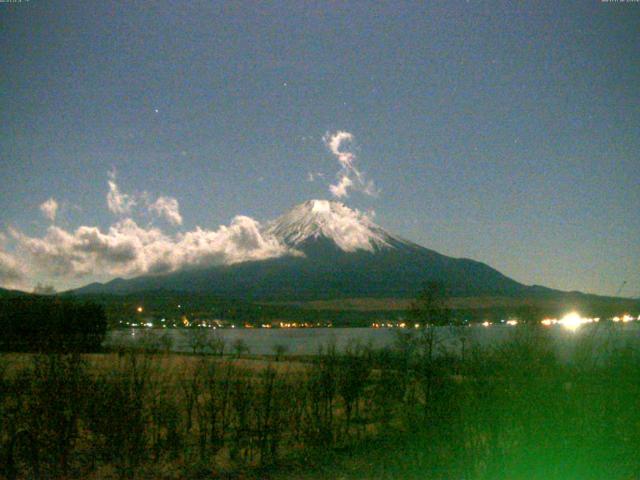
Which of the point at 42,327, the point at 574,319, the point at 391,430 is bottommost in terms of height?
the point at 391,430

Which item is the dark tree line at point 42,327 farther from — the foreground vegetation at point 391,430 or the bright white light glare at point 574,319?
the bright white light glare at point 574,319

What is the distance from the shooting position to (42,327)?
11781 mm

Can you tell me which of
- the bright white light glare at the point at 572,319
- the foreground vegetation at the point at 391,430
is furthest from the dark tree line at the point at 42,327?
the bright white light glare at the point at 572,319

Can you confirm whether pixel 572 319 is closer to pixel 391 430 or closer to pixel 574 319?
pixel 574 319

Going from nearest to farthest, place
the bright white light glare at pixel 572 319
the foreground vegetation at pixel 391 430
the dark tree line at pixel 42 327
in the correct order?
the foreground vegetation at pixel 391 430 < the bright white light glare at pixel 572 319 < the dark tree line at pixel 42 327

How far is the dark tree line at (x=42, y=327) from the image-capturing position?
873cm

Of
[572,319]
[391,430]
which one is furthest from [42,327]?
[572,319]

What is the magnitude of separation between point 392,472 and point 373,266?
161 meters

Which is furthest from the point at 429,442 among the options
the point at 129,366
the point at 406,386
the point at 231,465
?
the point at 406,386

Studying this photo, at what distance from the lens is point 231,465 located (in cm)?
947

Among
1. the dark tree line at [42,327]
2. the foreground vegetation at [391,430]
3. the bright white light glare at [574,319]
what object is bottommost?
the foreground vegetation at [391,430]

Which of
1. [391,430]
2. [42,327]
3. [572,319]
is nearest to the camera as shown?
[572,319]

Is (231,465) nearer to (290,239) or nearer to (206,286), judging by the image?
(206,286)

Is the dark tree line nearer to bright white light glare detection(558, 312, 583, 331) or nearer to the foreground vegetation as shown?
the foreground vegetation
